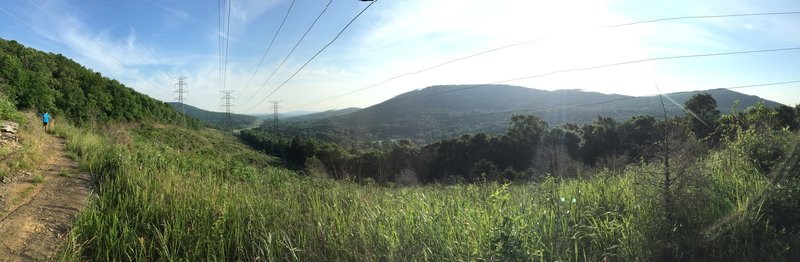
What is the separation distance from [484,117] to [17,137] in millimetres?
46575

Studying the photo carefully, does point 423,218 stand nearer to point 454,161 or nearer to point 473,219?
point 473,219

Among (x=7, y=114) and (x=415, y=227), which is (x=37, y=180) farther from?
(x=7, y=114)

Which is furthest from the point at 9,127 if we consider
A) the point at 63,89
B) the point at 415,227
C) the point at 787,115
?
the point at 63,89

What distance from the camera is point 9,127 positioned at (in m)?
10.5

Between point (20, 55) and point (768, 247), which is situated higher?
point (20, 55)

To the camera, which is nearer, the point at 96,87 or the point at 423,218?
the point at 423,218

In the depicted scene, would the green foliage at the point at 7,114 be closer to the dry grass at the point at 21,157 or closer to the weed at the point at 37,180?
the dry grass at the point at 21,157

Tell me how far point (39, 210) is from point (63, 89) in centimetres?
5229

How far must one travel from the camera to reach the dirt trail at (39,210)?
3971 millimetres

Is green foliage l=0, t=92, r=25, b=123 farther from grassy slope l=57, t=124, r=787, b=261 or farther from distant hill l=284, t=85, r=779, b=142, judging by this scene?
distant hill l=284, t=85, r=779, b=142

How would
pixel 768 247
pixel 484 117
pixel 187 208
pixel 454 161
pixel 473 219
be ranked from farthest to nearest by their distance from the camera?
pixel 484 117
pixel 454 161
pixel 187 208
pixel 473 219
pixel 768 247

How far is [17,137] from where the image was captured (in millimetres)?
10211

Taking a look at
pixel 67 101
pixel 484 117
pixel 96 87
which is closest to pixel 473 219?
pixel 484 117

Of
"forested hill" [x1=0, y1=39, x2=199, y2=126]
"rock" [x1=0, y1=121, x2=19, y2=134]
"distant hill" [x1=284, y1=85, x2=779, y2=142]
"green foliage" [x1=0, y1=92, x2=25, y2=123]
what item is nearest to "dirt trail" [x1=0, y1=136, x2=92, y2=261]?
"rock" [x1=0, y1=121, x2=19, y2=134]
